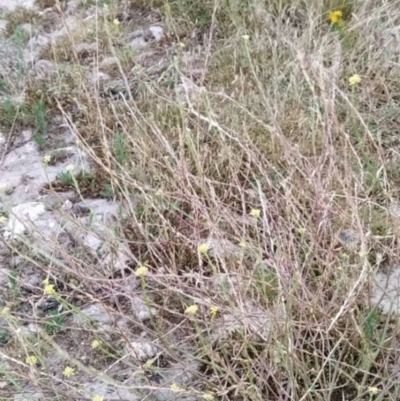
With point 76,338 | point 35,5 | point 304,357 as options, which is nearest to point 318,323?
point 304,357

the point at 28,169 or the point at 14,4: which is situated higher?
the point at 14,4

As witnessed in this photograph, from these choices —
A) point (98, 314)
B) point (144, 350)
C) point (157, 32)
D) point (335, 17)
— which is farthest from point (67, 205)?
point (335, 17)

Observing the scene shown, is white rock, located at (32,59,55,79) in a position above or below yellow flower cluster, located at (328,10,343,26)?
above

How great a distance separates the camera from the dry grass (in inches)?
70.8

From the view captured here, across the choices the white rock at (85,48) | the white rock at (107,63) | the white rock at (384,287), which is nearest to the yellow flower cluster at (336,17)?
the white rock at (107,63)

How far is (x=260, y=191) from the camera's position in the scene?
1849 mm

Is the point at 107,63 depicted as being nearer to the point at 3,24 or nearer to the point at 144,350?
the point at 3,24

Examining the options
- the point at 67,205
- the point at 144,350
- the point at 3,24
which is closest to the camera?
the point at 144,350

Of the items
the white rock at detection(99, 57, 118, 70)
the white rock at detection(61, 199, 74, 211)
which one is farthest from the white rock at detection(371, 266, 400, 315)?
the white rock at detection(99, 57, 118, 70)

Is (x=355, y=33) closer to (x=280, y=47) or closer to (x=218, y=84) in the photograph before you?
(x=280, y=47)

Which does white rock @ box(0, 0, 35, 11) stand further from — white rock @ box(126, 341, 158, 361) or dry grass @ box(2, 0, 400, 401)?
white rock @ box(126, 341, 158, 361)

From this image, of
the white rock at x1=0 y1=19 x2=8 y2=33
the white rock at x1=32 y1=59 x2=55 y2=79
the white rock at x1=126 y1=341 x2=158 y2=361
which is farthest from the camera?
the white rock at x1=0 y1=19 x2=8 y2=33

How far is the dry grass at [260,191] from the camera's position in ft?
5.90

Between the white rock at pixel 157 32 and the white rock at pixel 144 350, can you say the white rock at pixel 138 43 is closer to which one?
the white rock at pixel 157 32
